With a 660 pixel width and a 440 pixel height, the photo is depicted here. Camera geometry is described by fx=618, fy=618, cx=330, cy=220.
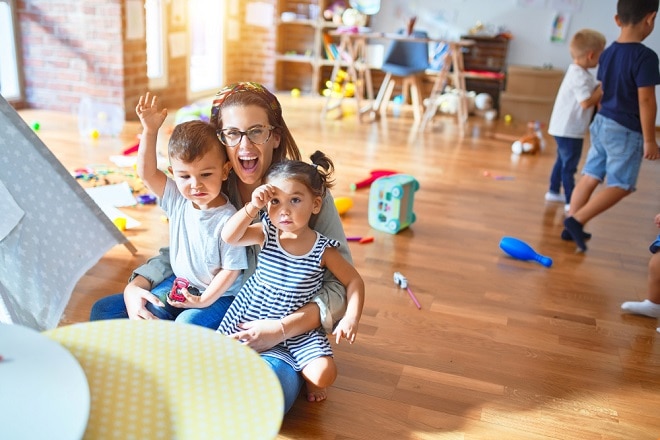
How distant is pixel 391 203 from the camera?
256cm

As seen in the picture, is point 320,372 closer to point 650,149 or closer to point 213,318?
point 213,318

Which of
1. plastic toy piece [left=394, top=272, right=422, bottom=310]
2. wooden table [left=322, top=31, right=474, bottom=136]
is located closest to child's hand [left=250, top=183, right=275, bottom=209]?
plastic toy piece [left=394, top=272, right=422, bottom=310]

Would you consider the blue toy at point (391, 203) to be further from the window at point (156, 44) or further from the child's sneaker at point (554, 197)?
the window at point (156, 44)

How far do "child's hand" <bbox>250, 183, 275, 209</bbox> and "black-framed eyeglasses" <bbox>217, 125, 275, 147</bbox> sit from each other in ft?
0.56

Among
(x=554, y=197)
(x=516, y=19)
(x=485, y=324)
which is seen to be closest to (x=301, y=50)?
(x=516, y=19)

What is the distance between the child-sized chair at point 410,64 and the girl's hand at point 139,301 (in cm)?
399

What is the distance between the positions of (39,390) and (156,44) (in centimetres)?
469

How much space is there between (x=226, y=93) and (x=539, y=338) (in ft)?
3.70


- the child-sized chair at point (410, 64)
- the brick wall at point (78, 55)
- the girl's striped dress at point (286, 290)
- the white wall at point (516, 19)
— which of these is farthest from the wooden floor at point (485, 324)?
the white wall at point (516, 19)

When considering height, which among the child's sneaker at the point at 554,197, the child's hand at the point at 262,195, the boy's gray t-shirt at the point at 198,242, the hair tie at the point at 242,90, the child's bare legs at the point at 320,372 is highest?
the hair tie at the point at 242,90

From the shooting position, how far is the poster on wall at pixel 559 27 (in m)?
5.55

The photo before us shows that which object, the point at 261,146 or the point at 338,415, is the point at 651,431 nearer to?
the point at 338,415

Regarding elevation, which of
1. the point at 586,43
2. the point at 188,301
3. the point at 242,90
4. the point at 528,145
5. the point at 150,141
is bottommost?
the point at 528,145

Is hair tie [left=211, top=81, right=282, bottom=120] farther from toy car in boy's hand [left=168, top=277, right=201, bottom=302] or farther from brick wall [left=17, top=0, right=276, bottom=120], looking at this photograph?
brick wall [left=17, top=0, right=276, bottom=120]
